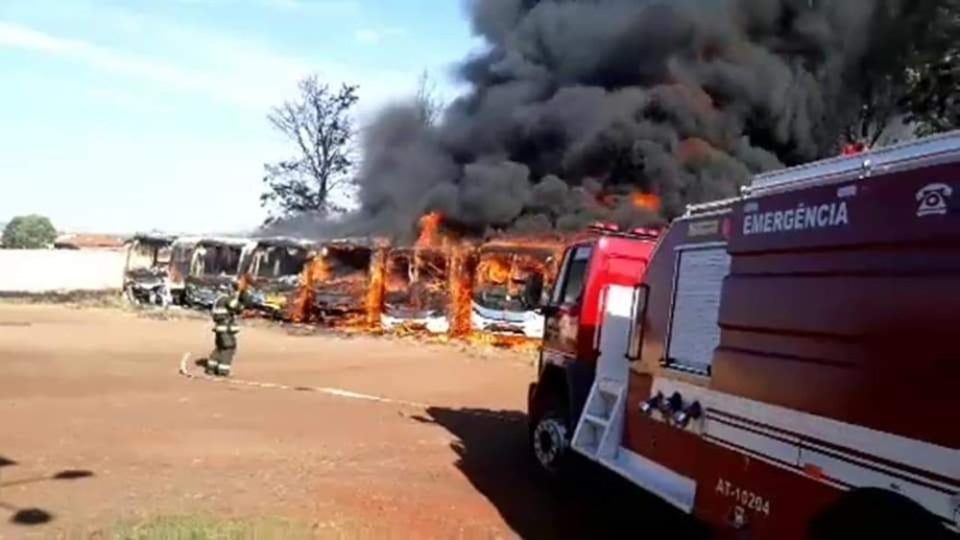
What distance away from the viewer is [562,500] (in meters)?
8.54

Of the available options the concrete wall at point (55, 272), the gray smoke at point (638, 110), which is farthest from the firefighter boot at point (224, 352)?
the concrete wall at point (55, 272)

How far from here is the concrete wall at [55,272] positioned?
160 feet

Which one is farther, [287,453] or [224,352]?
[224,352]

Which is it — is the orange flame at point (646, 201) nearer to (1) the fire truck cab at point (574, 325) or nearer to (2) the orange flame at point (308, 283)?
(2) the orange flame at point (308, 283)

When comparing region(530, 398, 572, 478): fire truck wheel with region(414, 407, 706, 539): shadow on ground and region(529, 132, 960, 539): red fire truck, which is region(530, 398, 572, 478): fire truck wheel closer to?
region(414, 407, 706, 539): shadow on ground

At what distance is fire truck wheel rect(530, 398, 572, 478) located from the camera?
8.84 m

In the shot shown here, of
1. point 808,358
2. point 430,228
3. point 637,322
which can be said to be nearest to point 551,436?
point 637,322

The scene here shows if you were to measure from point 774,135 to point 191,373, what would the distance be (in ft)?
89.2

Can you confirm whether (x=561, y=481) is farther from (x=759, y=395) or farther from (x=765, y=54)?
(x=765, y=54)

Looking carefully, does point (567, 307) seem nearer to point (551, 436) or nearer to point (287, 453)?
point (551, 436)

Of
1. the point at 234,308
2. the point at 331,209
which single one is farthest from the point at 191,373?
the point at 331,209

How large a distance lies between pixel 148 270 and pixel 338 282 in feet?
32.7

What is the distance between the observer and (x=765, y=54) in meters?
38.3

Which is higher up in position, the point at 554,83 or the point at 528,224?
the point at 554,83
